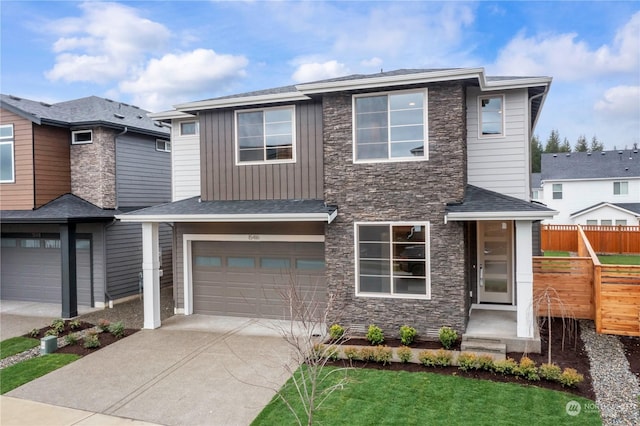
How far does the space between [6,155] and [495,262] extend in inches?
598

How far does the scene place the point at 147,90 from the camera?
109 feet

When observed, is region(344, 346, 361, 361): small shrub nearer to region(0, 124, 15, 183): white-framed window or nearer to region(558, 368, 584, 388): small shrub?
region(558, 368, 584, 388): small shrub

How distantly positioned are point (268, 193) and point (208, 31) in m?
8.53

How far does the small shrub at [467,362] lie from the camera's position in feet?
22.9

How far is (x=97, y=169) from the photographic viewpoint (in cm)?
1339

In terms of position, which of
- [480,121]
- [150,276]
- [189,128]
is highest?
[189,128]

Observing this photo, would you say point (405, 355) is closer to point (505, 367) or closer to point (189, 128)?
point (505, 367)

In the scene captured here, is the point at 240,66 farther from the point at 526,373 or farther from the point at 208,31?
the point at 526,373

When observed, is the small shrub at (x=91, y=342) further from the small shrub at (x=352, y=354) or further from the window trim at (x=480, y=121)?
the window trim at (x=480, y=121)

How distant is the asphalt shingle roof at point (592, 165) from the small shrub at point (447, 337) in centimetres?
2907

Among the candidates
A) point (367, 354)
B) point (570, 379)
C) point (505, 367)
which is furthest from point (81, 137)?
point (570, 379)

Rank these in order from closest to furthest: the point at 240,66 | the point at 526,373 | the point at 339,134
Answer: the point at 526,373
the point at 339,134
the point at 240,66

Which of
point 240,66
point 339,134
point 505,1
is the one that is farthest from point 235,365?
point 240,66

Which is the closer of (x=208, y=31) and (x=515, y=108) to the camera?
(x=515, y=108)
